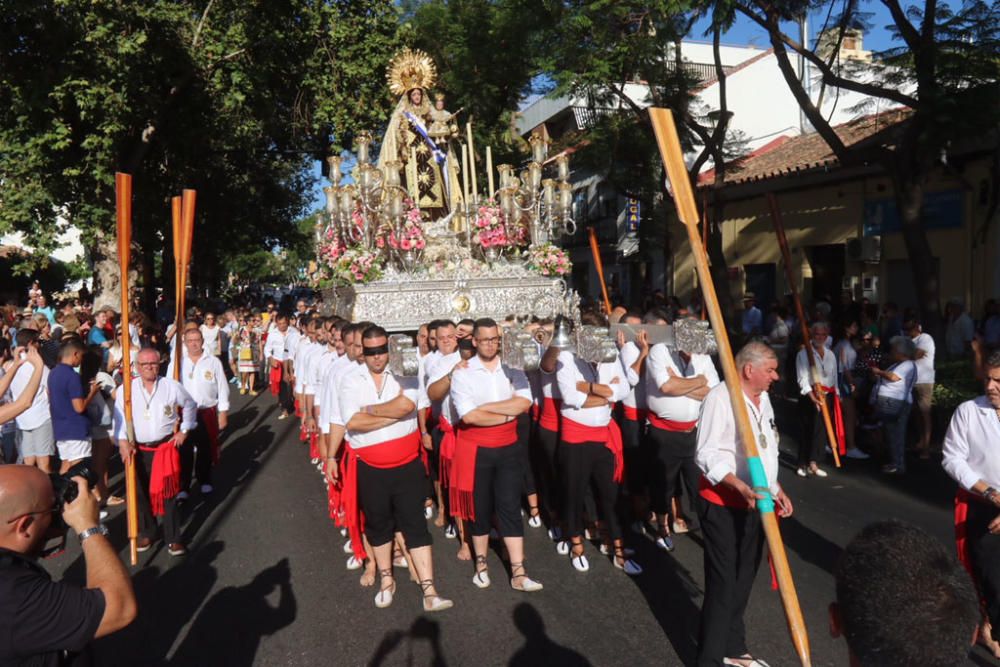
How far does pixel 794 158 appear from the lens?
67.2ft

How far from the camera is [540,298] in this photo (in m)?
10.8

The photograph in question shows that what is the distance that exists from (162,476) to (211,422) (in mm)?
1993

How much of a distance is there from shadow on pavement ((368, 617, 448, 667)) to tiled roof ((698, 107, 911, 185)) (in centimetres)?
1521

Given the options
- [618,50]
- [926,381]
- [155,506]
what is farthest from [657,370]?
[618,50]

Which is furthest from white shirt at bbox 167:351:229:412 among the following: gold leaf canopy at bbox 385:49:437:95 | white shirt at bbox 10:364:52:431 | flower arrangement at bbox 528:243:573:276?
gold leaf canopy at bbox 385:49:437:95

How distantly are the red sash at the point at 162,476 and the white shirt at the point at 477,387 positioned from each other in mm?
2494

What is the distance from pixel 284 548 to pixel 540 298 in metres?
5.57

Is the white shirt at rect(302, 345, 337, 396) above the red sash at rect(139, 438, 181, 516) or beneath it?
above

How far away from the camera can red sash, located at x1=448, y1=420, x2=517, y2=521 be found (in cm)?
513

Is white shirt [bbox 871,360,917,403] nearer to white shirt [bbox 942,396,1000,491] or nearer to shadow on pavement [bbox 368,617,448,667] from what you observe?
white shirt [bbox 942,396,1000,491]

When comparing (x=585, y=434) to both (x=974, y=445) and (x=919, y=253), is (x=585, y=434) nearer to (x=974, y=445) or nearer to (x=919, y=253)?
(x=974, y=445)

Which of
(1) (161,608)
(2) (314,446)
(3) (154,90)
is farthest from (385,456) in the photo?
(3) (154,90)

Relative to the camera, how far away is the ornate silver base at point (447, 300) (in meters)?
10.1

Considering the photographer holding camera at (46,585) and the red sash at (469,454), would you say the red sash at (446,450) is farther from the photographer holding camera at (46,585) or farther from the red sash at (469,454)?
the photographer holding camera at (46,585)
